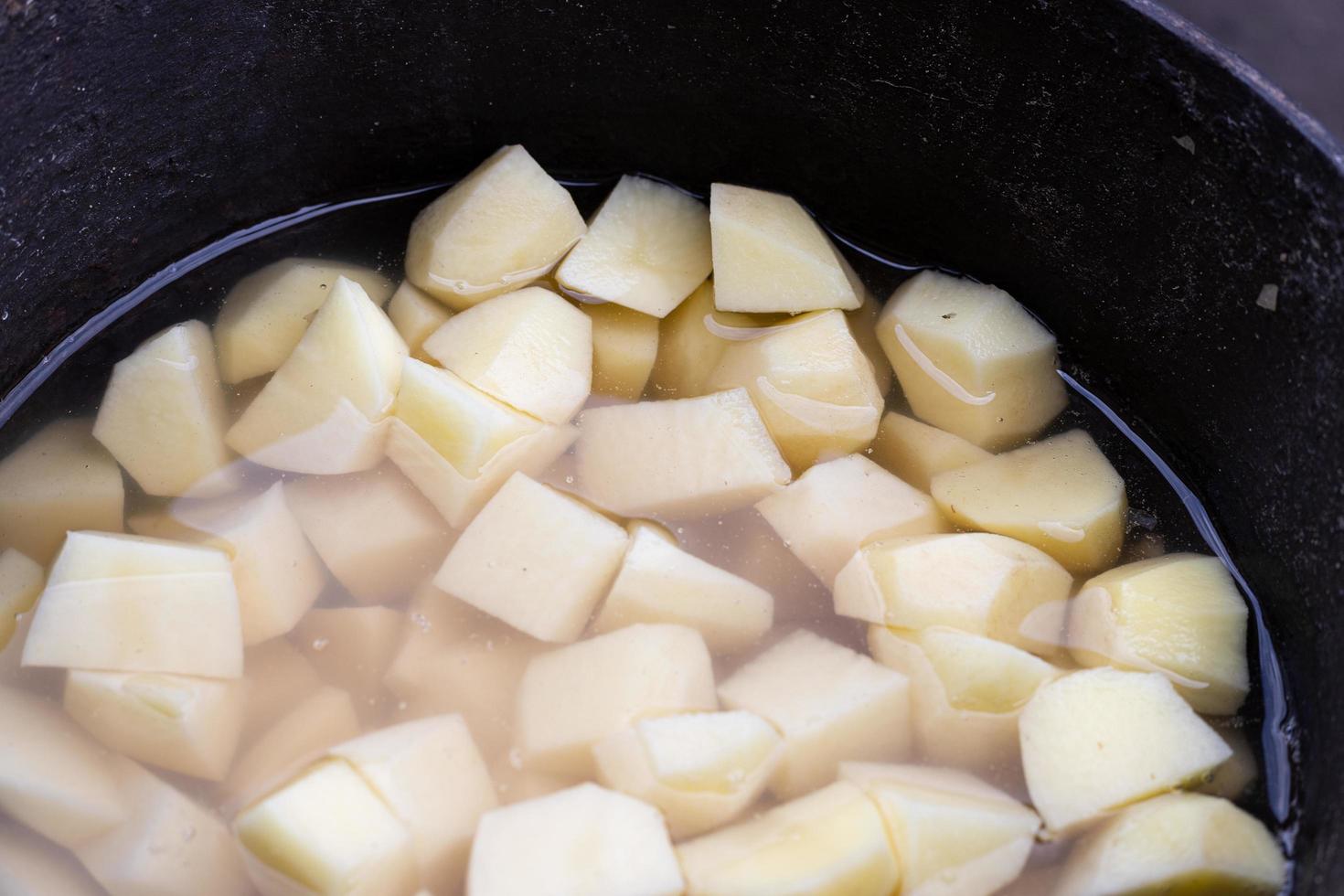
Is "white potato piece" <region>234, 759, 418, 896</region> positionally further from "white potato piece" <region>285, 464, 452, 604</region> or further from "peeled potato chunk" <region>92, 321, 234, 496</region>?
"peeled potato chunk" <region>92, 321, 234, 496</region>

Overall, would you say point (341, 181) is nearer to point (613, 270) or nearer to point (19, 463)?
point (613, 270)

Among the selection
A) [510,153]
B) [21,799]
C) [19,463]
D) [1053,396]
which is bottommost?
[21,799]

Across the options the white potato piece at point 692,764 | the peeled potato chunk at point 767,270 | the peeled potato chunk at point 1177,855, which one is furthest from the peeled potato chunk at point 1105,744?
the peeled potato chunk at point 767,270

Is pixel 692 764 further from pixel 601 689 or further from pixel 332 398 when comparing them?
pixel 332 398

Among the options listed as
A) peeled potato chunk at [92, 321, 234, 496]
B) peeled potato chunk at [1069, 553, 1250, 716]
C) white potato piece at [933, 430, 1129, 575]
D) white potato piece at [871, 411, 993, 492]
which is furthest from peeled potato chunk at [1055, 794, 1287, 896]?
peeled potato chunk at [92, 321, 234, 496]

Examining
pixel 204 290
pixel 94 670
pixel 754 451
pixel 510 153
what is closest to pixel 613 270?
pixel 510 153

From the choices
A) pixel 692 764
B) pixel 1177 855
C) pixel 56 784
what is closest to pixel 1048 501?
pixel 1177 855

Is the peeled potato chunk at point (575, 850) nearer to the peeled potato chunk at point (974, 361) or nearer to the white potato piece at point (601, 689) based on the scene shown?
the white potato piece at point (601, 689)
